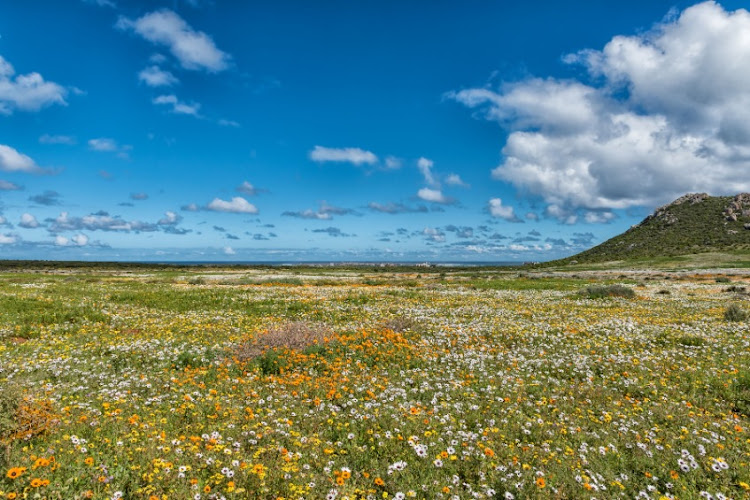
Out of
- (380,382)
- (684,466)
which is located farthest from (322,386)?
(684,466)

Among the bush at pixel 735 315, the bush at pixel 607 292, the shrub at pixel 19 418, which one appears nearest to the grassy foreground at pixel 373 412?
the shrub at pixel 19 418

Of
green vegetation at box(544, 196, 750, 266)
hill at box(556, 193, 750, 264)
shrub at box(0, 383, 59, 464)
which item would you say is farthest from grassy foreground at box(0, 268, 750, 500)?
hill at box(556, 193, 750, 264)

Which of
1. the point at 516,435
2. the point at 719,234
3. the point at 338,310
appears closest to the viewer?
the point at 516,435

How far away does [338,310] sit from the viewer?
23.5 meters

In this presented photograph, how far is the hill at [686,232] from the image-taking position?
113000 mm

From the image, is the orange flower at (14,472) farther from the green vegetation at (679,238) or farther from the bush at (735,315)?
the green vegetation at (679,238)

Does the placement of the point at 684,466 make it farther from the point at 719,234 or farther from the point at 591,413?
the point at 719,234

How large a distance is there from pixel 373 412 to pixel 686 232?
16041 centimetres

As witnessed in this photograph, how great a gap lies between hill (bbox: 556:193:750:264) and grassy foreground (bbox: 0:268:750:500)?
11955 centimetres

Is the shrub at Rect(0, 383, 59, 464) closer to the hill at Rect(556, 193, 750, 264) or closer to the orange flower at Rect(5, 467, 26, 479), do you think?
the orange flower at Rect(5, 467, 26, 479)

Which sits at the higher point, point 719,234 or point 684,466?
point 719,234

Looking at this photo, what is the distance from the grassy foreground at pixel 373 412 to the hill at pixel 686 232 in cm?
11955

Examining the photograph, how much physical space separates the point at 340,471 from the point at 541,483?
301cm

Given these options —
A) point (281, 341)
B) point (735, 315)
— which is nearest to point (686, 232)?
point (735, 315)
